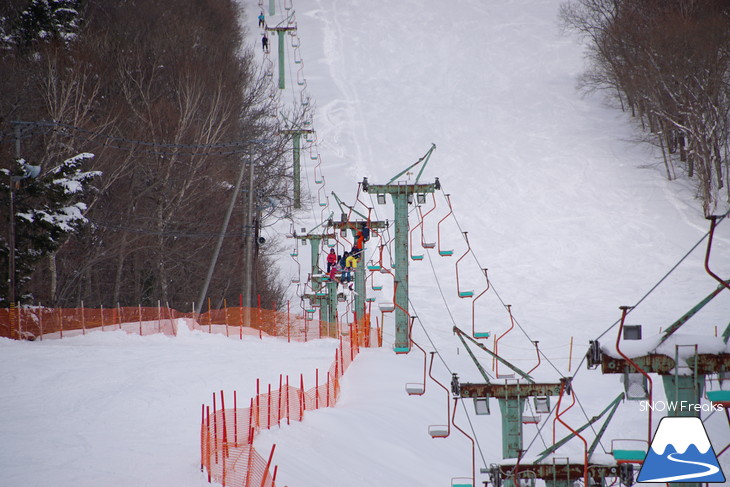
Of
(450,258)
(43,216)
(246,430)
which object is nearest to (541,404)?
(246,430)

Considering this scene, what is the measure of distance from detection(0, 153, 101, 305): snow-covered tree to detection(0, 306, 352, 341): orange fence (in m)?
1.02

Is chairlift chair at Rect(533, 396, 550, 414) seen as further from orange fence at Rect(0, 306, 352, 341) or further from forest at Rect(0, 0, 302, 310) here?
forest at Rect(0, 0, 302, 310)

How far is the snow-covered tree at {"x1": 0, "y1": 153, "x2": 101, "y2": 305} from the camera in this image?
902 inches

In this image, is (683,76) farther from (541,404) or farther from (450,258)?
(541,404)

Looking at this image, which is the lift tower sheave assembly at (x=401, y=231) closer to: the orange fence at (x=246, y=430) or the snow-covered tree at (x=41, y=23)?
the orange fence at (x=246, y=430)

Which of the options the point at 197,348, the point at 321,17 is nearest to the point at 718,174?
the point at 197,348

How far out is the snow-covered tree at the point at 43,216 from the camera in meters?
22.9

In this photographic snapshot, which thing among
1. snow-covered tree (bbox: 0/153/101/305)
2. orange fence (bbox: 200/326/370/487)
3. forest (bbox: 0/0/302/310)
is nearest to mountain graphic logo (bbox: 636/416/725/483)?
orange fence (bbox: 200/326/370/487)

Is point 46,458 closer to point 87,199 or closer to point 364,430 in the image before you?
point 364,430

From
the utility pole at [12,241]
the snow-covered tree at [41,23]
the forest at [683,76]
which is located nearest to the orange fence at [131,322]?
the utility pole at [12,241]

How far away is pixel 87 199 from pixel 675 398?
2593 centimetres

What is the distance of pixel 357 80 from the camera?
62.7 meters

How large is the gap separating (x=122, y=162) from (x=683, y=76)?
27.8 m

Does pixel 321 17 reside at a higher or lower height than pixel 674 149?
higher
